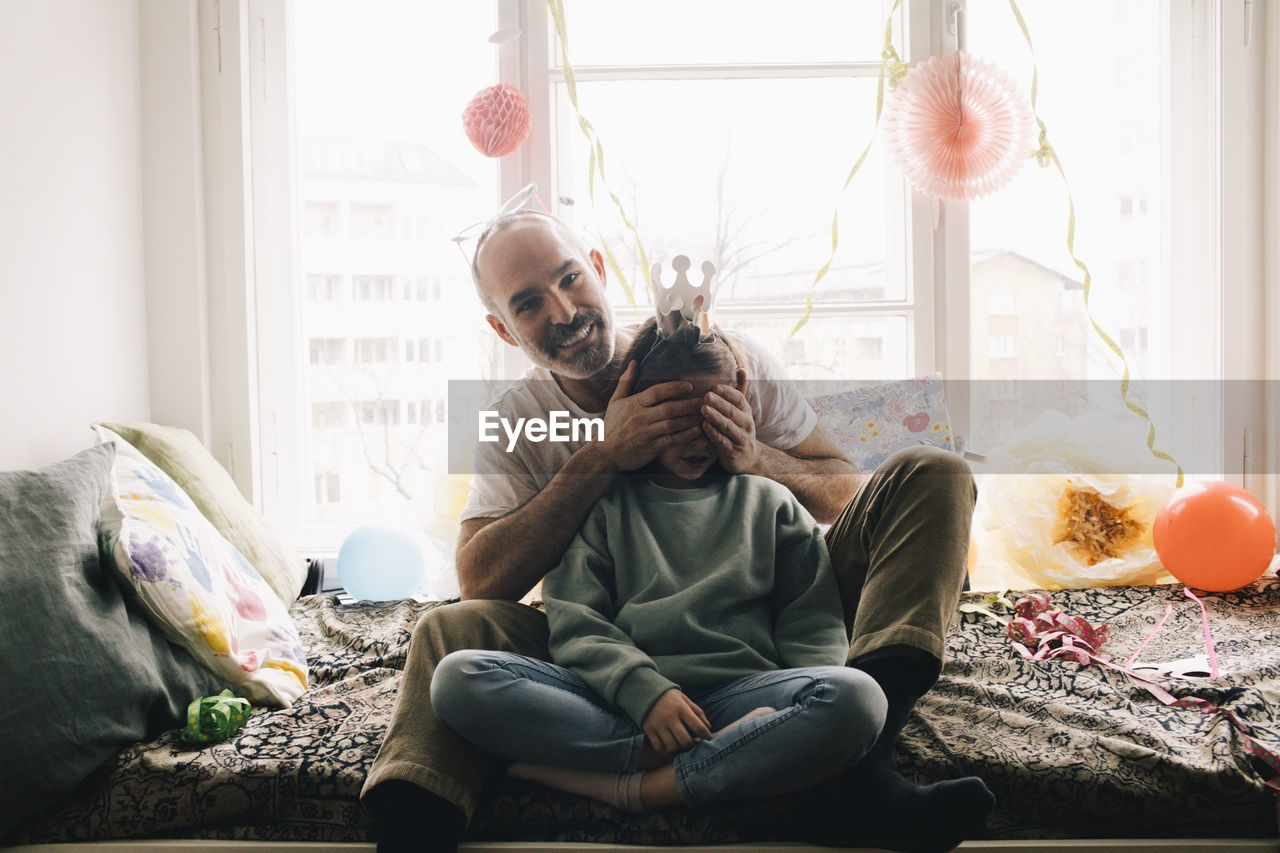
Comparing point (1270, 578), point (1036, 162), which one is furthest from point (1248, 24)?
point (1270, 578)

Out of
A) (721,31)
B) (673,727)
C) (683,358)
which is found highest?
(721,31)

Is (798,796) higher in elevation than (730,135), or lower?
lower

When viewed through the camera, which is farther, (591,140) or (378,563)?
(591,140)

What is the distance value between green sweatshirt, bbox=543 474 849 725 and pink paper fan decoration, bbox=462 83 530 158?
42.1 inches

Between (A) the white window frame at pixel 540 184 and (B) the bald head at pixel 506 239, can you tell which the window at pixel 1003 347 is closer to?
(A) the white window frame at pixel 540 184

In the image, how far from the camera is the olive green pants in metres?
1.07

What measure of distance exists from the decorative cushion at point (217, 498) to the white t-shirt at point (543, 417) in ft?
1.90

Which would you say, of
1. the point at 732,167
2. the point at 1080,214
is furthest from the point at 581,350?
the point at 1080,214

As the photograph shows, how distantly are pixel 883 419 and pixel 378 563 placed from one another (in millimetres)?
1173

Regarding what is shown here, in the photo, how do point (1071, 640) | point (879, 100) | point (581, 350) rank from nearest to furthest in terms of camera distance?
point (581, 350) < point (1071, 640) < point (879, 100)

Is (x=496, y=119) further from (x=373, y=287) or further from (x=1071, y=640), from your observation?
(x=1071, y=640)

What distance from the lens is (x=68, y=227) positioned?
1778 millimetres

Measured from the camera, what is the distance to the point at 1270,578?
Answer: 1.91 metres

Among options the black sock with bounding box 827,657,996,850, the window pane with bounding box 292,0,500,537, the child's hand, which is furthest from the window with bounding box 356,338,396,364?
the black sock with bounding box 827,657,996,850
